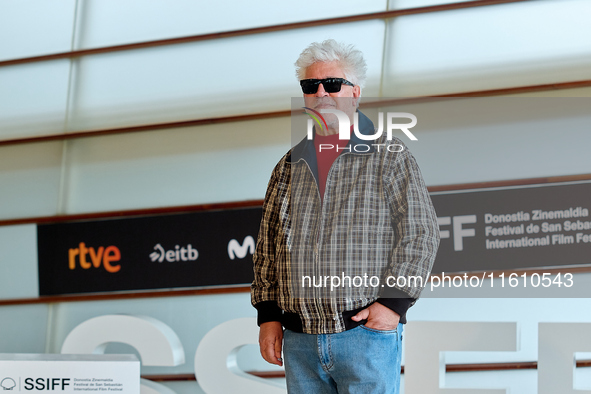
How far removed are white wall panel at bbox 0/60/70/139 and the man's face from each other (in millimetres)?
2088

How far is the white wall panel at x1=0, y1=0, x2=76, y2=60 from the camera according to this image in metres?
3.12

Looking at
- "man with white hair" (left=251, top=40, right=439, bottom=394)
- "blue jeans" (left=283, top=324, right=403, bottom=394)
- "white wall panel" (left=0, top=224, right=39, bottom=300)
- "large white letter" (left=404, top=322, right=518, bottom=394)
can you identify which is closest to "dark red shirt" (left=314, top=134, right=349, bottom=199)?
"man with white hair" (left=251, top=40, right=439, bottom=394)

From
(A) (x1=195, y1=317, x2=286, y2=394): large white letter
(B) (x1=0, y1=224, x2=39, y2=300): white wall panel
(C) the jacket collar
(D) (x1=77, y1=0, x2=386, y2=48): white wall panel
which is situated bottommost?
(A) (x1=195, y1=317, x2=286, y2=394): large white letter

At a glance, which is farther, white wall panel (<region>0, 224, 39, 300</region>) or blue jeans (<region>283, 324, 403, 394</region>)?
white wall panel (<region>0, 224, 39, 300</region>)

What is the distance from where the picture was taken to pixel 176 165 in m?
2.89

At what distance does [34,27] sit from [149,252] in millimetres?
1499

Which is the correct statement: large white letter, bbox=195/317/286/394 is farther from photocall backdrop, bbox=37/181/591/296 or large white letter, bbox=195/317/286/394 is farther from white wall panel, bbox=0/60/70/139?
white wall panel, bbox=0/60/70/139

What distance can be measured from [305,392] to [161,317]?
65.2 inches

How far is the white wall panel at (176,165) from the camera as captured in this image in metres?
2.79

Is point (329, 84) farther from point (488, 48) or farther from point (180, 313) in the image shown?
point (180, 313)

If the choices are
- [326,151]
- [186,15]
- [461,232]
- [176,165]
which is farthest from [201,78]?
[326,151]

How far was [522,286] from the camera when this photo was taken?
93.9 inches

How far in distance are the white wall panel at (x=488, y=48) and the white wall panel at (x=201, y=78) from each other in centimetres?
15

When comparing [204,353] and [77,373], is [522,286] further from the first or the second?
[77,373]
